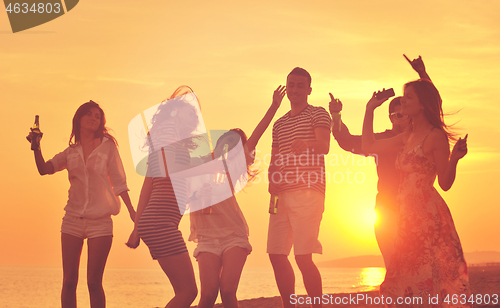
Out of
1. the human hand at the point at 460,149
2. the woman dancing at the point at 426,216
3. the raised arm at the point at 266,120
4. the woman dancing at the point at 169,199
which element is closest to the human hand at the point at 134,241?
the woman dancing at the point at 169,199

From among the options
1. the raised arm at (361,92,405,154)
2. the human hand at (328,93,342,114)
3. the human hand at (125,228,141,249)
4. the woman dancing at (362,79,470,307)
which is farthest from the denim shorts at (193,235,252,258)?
the human hand at (328,93,342,114)

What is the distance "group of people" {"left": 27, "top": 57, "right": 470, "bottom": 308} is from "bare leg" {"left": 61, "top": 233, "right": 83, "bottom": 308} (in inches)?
0.5

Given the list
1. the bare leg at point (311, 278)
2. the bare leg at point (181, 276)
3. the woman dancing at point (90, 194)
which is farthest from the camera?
the woman dancing at point (90, 194)

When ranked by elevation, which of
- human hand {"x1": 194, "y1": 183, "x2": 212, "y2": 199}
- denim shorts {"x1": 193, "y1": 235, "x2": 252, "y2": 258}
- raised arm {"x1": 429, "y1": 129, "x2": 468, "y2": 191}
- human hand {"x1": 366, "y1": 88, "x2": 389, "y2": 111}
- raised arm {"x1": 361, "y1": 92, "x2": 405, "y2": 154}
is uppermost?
human hand {"x1": 366, "y1": 88, "x2": 389, "y2": 111}

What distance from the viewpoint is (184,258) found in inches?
176

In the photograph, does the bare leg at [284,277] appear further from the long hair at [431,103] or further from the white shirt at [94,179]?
the long hair at [431,103]

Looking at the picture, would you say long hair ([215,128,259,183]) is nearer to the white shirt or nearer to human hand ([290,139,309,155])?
human hand ([290,139,309,155])

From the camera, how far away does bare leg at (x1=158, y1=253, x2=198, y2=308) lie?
14.3 feet

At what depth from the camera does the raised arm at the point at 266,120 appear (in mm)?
5828

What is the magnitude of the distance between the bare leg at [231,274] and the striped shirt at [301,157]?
1257 millimetres

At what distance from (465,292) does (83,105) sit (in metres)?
5.04

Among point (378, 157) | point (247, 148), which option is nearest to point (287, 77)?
point (247, 148)

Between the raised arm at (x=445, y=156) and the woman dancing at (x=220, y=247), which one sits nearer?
the raised arm at (x=445, y=156)

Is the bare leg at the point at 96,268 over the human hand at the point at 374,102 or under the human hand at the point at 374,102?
under
